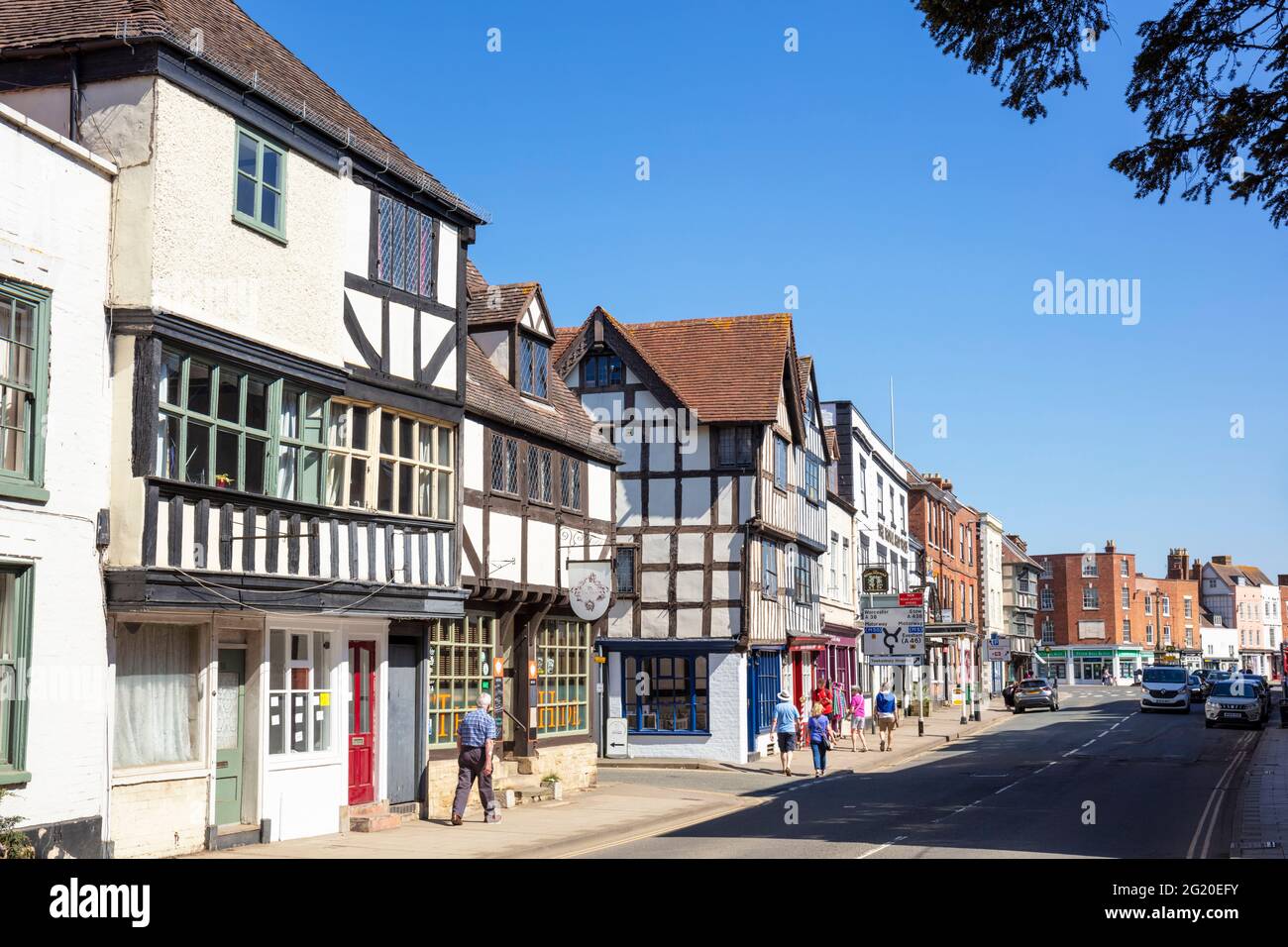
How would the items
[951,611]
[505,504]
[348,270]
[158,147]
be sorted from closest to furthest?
[158,147]
[348,270]
[505,504]
[951,611]

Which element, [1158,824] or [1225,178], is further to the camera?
[1158,824]

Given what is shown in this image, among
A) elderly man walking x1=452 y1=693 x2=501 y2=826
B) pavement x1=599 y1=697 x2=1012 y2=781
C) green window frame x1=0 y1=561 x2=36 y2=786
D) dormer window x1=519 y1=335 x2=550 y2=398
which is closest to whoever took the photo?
green window frame x1=0 y1=561 x2=36 y2=786

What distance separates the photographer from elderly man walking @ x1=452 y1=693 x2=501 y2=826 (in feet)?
61.8

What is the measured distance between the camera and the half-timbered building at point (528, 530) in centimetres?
2128

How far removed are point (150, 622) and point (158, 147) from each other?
17.3ft

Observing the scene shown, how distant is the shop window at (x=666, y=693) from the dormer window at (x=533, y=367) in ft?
35.8

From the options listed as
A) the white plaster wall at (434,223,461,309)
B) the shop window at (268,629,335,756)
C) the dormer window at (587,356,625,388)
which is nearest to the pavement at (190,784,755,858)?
the shop window at (268,629,335,756)

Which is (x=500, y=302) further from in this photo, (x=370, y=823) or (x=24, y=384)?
(x=24, y=384)

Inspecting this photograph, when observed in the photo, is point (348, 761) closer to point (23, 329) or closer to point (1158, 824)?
point (23, 329)

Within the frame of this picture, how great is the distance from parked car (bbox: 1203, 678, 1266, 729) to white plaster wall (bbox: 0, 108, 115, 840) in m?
39.7

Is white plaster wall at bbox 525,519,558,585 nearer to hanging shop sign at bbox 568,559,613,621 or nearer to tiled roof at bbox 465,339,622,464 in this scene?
hanging shop sign at bbox 568,559,613,621
